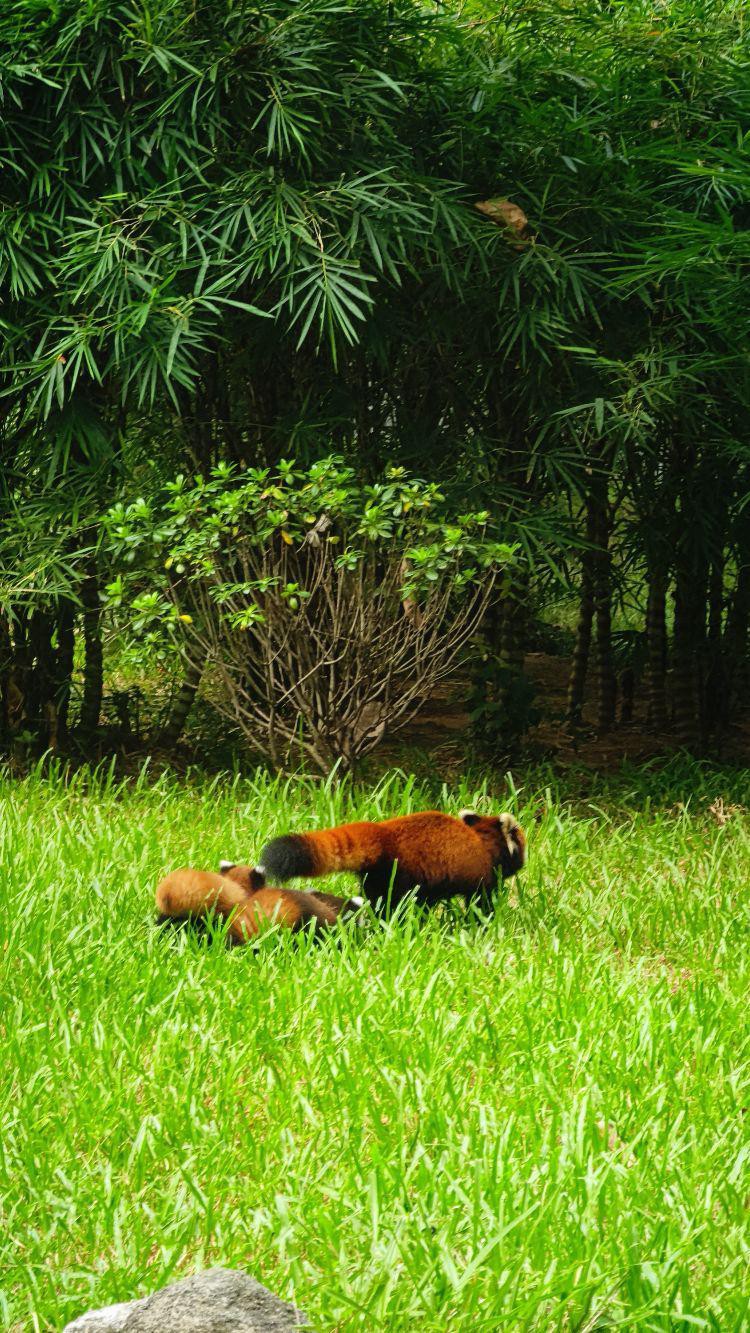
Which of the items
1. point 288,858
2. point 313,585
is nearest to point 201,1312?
point 288,858

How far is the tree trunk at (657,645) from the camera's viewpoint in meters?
6.01

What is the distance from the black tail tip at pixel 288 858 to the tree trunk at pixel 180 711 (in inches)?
82.0

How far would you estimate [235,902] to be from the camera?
3.09 meters

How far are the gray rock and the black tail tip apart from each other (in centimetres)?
139

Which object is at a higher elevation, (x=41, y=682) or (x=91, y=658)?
(x=91, y=658)

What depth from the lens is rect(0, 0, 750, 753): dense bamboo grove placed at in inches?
168

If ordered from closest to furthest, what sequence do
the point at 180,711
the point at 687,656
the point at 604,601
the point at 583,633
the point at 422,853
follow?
the point at 422,853
the point at 180,711
the point at 687,656
the point at 604,601
the point at 583,633

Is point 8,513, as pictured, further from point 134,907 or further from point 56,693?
point 134,907

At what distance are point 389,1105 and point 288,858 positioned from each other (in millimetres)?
736

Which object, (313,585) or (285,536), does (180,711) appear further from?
(285,536)

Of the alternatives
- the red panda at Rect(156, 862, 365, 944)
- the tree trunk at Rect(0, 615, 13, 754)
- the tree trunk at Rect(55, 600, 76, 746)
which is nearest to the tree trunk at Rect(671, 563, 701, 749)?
the tree trunk at Rect(55, 600, 76, 746)

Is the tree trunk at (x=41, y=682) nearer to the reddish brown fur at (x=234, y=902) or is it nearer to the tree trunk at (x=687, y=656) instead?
the reddish brown fur at (x=234, y=902)

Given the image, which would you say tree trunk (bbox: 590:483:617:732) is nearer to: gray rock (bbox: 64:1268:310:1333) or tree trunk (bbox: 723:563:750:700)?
tree trunk (bbox: 723:563:750:700)

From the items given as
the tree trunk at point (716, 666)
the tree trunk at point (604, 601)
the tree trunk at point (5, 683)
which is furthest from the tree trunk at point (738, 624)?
the tree trunk at point (5, 683)
